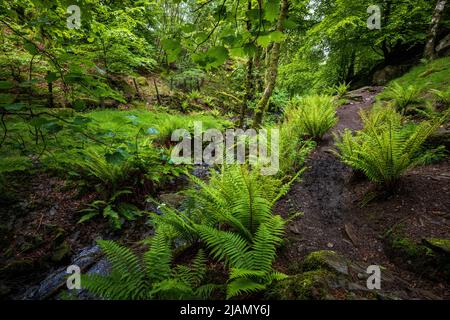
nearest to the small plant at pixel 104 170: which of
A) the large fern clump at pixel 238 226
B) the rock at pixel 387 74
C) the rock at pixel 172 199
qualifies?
the rock at pixel 172 199

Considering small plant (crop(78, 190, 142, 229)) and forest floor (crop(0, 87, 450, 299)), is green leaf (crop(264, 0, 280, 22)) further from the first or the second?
small plant (crop(78, 190, 142, 229))

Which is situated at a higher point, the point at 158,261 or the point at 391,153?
the point at 391,153

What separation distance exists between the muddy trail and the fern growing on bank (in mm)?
849

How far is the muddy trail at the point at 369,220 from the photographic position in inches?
83.6

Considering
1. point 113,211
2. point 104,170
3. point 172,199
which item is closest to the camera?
point 113,211

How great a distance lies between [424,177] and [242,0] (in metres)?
3.05

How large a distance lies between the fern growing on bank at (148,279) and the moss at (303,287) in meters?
0.47

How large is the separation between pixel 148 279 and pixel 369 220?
2455 millimetres

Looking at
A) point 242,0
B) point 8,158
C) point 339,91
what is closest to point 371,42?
point 339,91

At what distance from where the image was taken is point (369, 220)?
2805 mm

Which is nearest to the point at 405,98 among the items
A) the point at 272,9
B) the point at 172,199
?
the point at 172,199

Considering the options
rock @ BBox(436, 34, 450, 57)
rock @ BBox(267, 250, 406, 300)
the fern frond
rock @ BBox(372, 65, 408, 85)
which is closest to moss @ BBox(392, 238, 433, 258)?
rock @ BBox(267, 250, 406, 300)

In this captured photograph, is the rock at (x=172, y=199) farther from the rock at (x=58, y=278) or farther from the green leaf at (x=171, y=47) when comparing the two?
the green leaf at (x=171, y=47)

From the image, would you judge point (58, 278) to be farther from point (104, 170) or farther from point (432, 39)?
point (432, 39)
